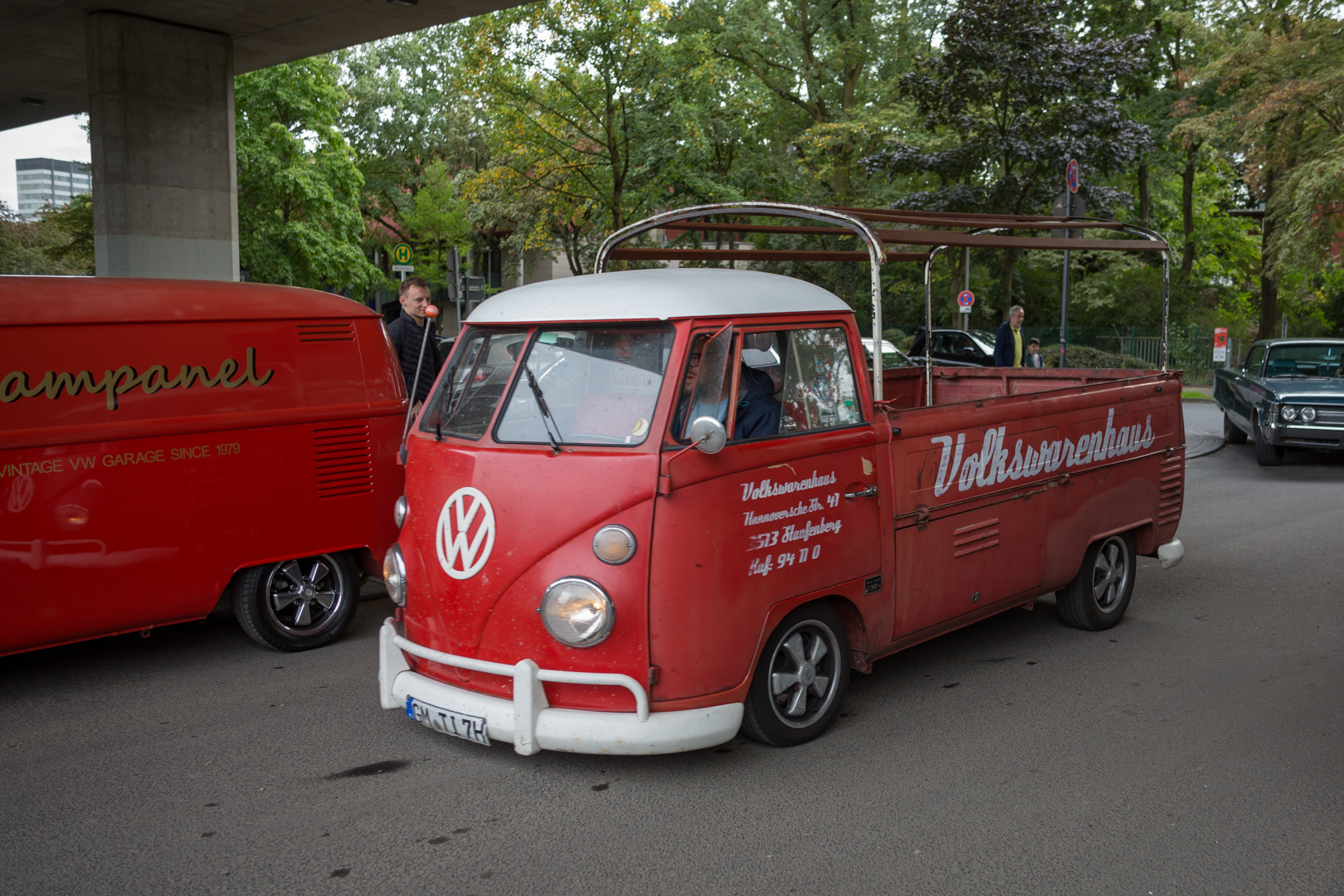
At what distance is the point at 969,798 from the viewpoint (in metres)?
4.23

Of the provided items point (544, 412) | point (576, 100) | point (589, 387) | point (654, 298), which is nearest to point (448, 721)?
point (544, 412)

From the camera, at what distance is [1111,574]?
6766mm

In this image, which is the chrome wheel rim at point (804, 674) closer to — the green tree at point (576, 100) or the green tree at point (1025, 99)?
the green tree at point (576, 100)

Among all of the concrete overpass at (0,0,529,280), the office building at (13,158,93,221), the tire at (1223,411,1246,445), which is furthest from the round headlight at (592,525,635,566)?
the office building at (13,158,93,221)

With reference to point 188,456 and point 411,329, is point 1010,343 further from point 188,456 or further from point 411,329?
point 188,456

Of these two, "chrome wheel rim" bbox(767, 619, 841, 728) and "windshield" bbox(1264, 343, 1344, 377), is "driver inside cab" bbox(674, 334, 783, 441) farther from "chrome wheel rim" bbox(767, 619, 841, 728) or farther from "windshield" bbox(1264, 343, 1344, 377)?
"windshield" bbox(1264, 343, 1344, 377)

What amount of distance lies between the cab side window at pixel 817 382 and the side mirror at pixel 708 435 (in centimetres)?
61

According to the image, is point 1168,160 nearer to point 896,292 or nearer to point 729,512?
point 896,292

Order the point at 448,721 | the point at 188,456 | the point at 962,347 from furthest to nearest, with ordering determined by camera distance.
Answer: the point at 962,347 < the point at 188,456 < the point at 448,721

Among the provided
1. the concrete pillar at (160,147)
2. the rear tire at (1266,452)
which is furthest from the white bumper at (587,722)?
the rear tire at (1266,452)

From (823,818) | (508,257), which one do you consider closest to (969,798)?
(823,818)

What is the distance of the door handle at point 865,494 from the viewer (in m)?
4.79

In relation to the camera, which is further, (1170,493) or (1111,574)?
(1170,493)

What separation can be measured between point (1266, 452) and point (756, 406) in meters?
12.0
